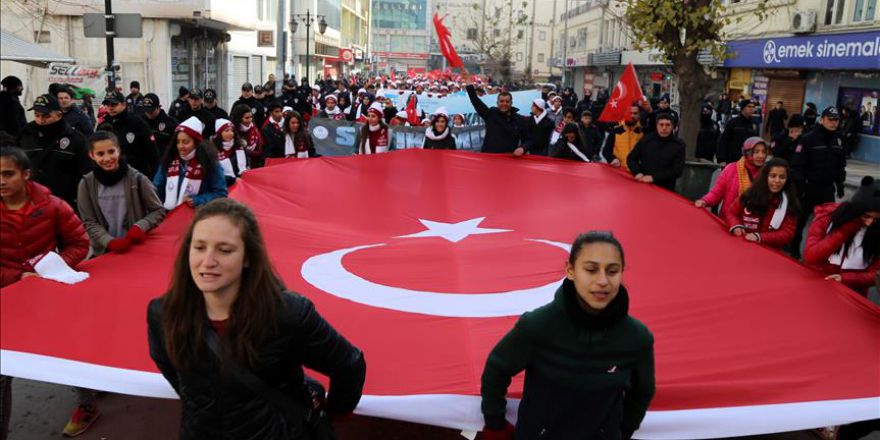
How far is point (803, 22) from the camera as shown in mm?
24703

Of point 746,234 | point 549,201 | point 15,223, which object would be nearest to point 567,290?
point 15,223

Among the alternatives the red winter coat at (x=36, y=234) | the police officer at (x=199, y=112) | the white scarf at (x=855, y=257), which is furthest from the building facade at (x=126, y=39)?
the white scarf at (x=855, y=257)

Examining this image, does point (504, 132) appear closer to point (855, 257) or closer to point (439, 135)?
point (439, 135)

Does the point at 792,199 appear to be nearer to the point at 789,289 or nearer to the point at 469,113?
the point at 789,289

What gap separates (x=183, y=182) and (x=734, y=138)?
32.9ft

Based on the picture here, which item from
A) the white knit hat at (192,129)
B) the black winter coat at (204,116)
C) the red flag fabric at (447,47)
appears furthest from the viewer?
the black winter coat at (204,116)

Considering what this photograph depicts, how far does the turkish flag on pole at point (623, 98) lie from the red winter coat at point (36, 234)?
9.66 m

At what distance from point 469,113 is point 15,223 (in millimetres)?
16852

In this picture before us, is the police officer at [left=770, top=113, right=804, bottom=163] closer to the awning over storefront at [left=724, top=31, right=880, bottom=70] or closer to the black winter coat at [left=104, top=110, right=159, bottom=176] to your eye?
the black winter coat at [left=104, top=110, right=159, bottom=176]

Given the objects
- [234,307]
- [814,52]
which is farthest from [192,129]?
[814,52]

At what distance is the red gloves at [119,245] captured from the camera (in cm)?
480

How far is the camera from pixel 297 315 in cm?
254

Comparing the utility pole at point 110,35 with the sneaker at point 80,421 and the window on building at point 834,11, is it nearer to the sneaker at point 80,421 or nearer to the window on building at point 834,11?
the sneaker at point 80,421

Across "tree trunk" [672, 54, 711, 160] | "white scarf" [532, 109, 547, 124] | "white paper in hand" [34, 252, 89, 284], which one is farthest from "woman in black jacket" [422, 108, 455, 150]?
"white paper in hand" [34, 252, 89, 284]
